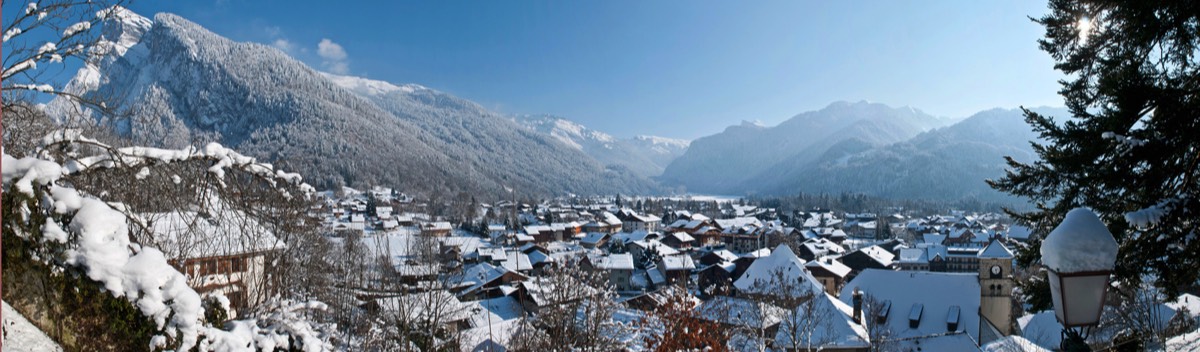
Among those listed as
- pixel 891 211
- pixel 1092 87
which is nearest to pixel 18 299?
pixel 1092 87

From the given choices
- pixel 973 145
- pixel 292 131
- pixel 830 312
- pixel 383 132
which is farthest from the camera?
pixel 973 145

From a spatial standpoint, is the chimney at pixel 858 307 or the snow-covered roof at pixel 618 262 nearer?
the chimney at pixel 858 307

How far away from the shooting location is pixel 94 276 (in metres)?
3.38

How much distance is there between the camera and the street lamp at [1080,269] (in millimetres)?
3189

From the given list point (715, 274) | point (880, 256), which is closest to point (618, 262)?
point (715, 274)

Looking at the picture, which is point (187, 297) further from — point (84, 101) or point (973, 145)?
point (973, 145)

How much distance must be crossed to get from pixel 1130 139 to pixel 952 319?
20.1 metres

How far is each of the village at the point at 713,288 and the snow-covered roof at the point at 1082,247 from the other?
6304mm

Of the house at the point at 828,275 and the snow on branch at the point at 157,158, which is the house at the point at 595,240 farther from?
the snow on branch at the point at 157,158

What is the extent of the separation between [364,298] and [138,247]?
11.9 meters

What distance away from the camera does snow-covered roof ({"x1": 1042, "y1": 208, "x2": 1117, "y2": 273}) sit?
3.19 metres

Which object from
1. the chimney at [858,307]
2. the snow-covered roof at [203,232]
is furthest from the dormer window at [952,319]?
the snow-covered roof at [203,232]

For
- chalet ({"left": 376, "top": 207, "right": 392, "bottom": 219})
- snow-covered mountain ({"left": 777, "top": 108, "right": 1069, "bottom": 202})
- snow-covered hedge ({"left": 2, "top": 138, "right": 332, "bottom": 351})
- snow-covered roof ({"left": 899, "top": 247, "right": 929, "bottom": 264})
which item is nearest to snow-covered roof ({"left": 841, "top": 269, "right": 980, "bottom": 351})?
snow-covered hedge ({"left": 2, "top": 138, "right": 332, "bottom": 351})

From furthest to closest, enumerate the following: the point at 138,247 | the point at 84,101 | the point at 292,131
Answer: the point at 292,131 < the point at 84,101 < the point at 138,247
